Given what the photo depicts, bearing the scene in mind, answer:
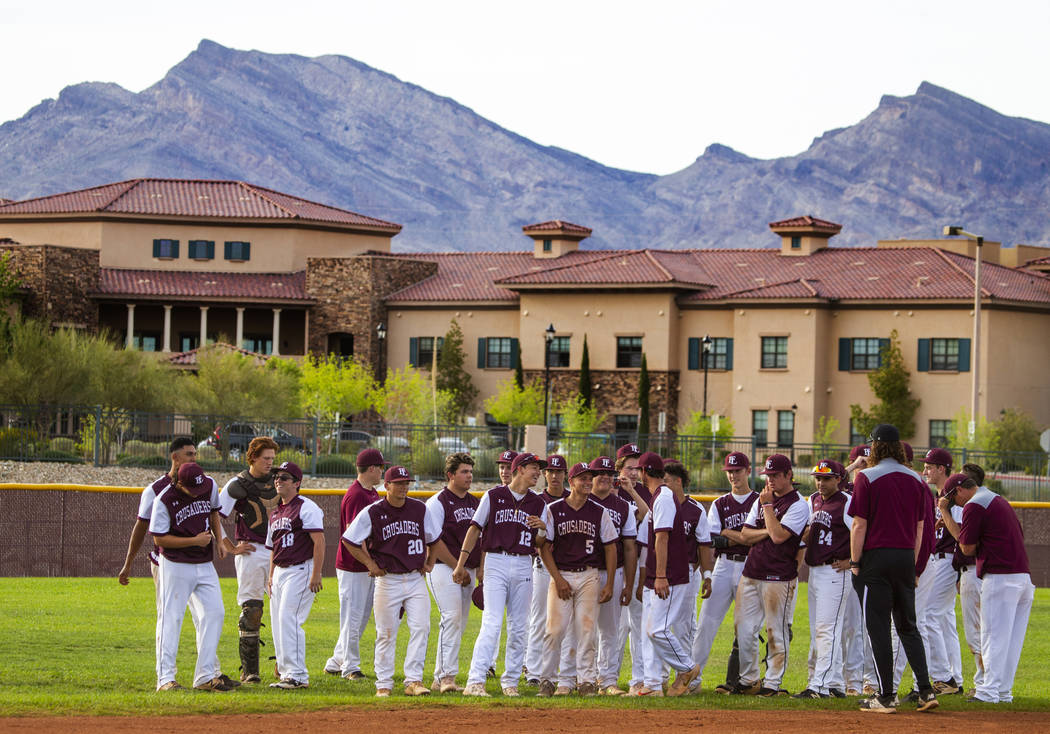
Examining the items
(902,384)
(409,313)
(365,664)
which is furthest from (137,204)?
(365,664)

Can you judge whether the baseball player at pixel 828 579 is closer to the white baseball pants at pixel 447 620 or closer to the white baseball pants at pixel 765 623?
the white baseball pants at pixel 765 623

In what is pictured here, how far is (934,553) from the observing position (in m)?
14.7

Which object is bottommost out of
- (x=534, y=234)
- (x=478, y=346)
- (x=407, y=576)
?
(x=407, y=576)

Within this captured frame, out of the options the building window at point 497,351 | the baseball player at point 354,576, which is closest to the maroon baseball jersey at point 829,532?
the baseball player at point 354,576

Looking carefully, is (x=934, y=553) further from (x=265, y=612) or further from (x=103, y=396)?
(x=103, y=396)

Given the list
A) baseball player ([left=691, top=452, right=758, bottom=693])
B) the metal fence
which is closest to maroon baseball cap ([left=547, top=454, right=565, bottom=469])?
baseball player ([left=691, top=452, right=758, bottom=693])

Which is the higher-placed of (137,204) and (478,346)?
(137,204)

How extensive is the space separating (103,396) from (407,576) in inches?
1289

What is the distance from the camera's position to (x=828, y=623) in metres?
13.2

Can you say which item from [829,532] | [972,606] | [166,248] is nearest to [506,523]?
[829,532]

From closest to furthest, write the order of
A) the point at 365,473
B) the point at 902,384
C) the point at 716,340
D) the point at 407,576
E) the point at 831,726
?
the point at 831,726 → the point at 407,576 → the point at 365,473 → the point at 902,384 → the point at 716,340

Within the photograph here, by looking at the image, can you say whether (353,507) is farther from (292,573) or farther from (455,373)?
(455,373)

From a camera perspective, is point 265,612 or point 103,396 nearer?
point 265,612

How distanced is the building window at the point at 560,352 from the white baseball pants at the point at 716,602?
48960 mm
